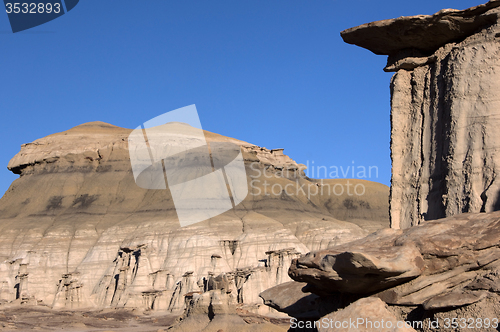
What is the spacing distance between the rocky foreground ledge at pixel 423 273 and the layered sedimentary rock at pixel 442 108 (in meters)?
1.62

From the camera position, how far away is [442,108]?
1216 centimetres

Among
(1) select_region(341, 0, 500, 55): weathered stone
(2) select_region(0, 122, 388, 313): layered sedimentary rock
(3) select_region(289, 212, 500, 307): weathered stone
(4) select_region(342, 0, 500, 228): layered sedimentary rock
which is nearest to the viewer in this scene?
(3) select_region(289, 212, 500, 307): weathered stone

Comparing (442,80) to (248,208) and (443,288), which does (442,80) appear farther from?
(248,208)

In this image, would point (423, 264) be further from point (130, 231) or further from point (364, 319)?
point (130, 231)

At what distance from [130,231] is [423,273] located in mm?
66931

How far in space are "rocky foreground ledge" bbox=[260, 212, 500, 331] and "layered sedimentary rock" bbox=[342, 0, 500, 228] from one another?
162 centimetres

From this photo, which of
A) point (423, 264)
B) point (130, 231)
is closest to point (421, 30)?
point (423, 264)

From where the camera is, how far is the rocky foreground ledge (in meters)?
7.93

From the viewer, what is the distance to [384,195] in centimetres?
10312

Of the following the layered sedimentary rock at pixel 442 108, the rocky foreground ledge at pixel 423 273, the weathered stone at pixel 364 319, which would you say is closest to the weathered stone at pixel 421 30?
the layered sedimentary rock at pixel 442 108

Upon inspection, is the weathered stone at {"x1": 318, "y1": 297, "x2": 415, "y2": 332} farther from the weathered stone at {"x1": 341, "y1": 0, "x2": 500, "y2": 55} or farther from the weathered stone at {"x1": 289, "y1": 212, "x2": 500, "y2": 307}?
the weathered stone at {"x1": 341, "y1": 0, "x2": 500, "y2": 55}

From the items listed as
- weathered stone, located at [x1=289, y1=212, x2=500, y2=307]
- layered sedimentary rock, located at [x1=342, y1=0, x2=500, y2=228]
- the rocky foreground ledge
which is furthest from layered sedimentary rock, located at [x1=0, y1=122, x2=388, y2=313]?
weathered stone, located at [x1=289, y1=212, x2=500, y2=307]

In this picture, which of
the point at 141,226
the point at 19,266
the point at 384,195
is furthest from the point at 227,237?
the point at 384,195

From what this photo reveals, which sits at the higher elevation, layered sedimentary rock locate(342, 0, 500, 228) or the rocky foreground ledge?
layered sedimentary rock locate(342, 0, 500, 228)
